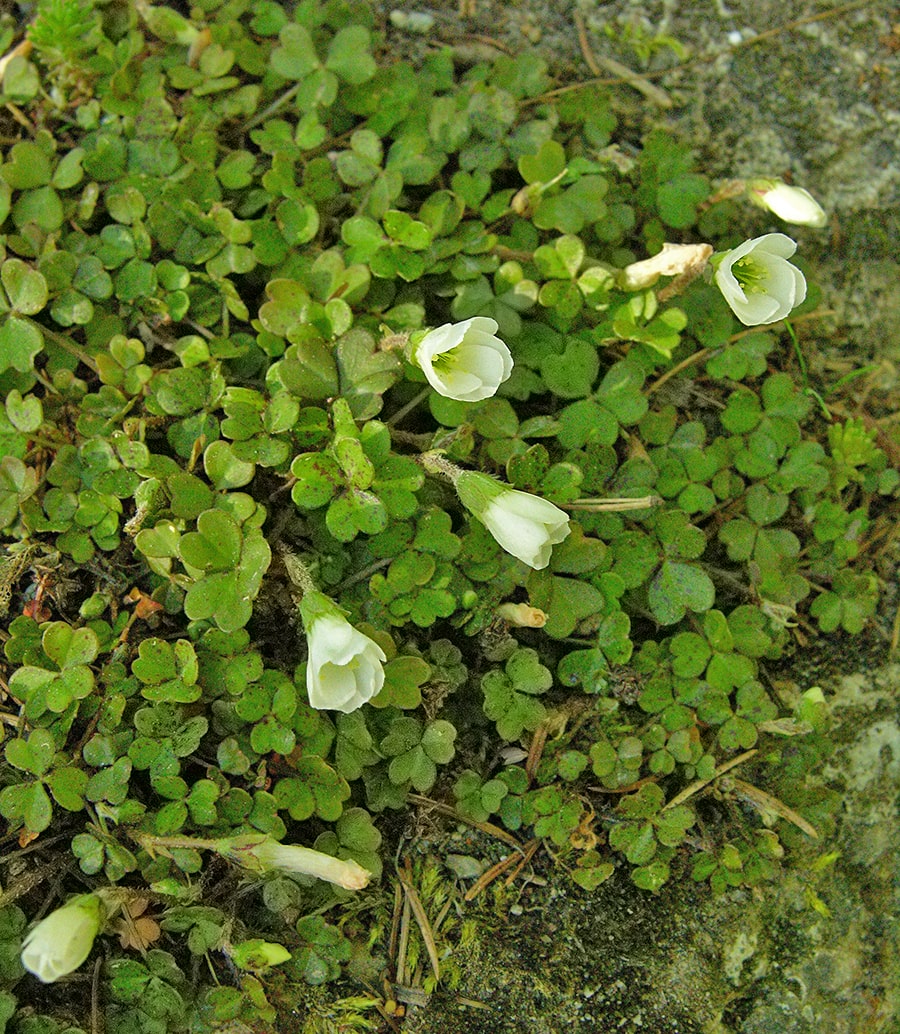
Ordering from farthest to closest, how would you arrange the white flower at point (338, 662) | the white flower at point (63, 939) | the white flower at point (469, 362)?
the white flower at point (469, 362), the white flower at point (338, 662), the white flower at point (63, 939)

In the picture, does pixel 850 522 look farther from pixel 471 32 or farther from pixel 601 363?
pixel 471 32

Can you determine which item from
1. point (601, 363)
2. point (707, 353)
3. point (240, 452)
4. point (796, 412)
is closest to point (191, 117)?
point (240, 452)

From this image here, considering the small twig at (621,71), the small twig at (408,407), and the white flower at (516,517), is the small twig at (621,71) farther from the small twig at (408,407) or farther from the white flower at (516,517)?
the white flower at (516,517)

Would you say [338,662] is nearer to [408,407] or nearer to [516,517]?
[516,517]

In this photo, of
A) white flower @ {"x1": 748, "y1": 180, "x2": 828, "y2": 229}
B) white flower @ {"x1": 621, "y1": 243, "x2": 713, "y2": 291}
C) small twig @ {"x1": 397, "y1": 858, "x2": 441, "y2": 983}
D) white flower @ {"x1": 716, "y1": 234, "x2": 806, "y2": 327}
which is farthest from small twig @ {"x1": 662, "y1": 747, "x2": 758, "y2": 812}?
white flower @ {"x1": 748, "y1": 180, "x2": 828, "y2": 229}

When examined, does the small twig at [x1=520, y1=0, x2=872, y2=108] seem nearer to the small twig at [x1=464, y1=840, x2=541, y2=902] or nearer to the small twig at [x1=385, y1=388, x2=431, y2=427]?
the small twig at [x1=385, y1=388, x2=431, y2=427]

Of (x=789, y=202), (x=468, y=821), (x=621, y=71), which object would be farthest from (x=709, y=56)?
(x=468, y=821)

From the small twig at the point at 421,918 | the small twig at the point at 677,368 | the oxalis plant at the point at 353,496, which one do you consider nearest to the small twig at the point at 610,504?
the oxalis plant at the point at 353,496
